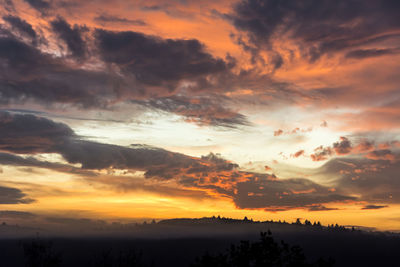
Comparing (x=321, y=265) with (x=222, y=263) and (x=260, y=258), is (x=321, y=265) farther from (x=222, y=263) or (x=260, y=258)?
(x=222, y=263)

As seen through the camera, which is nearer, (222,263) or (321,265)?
(321,265)

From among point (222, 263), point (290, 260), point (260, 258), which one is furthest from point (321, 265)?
point (222, 263)

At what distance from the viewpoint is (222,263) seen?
4419 cm

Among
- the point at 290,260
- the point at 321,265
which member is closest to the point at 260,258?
the point at 290,260

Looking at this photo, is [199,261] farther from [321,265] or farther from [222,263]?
[321,265]

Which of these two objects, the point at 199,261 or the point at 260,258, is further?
the point at 260,258

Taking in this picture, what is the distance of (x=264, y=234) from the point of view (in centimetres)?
4119

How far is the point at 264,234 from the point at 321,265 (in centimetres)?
642

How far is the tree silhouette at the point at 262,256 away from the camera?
41.4 meters

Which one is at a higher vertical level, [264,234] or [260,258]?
[264,234]

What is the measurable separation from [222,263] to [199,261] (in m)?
3.93

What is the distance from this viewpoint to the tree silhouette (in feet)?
136

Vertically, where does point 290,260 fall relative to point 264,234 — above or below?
below

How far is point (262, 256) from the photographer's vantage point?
4428cm
